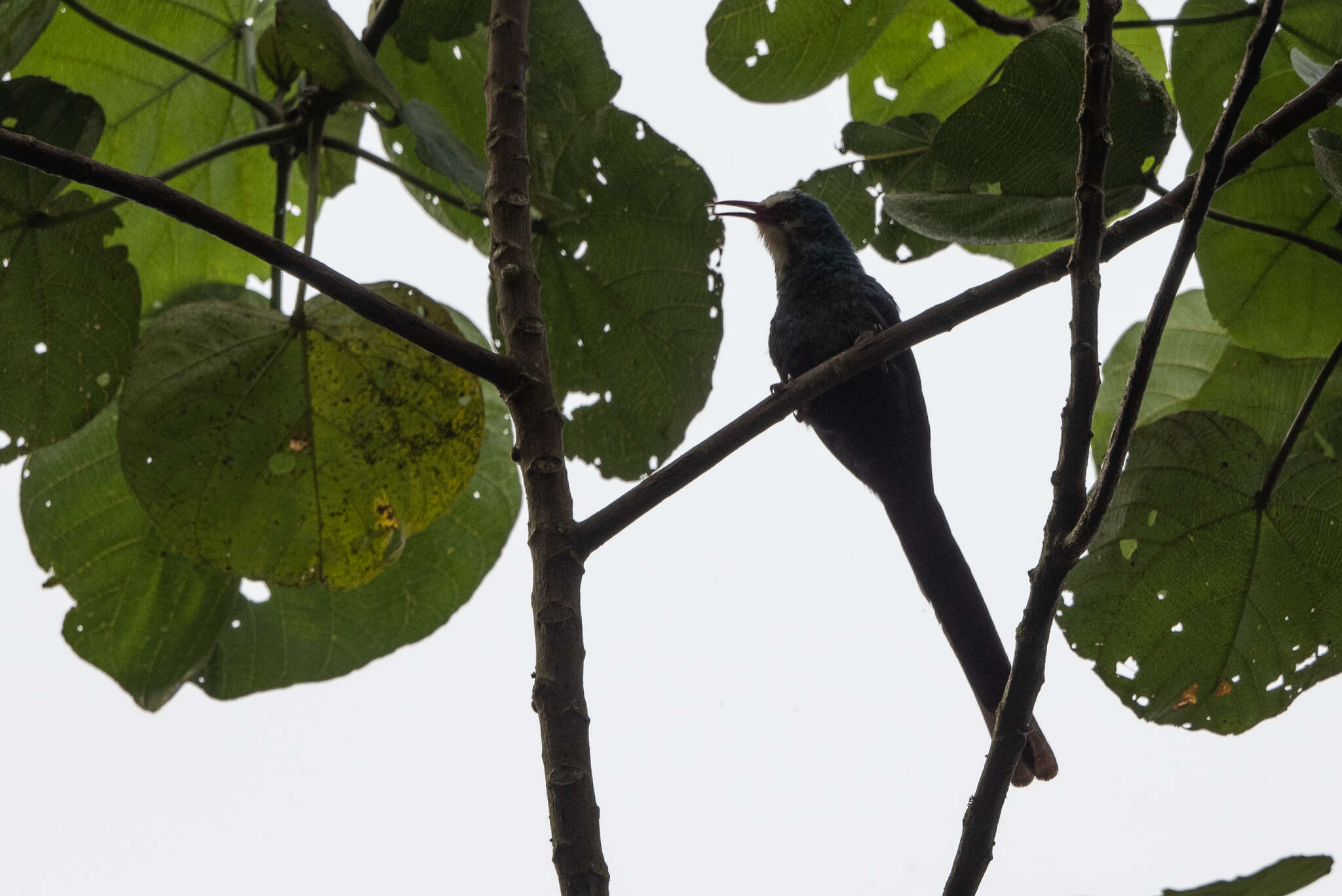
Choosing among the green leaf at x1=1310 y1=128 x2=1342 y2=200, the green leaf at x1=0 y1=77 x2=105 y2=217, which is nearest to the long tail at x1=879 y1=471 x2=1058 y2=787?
the green leaf at x1=1310 y1=128 x2=1342 y2=200

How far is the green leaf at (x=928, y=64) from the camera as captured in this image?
9.33 feet

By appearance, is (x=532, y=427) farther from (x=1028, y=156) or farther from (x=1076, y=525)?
(x=1028, y=156)

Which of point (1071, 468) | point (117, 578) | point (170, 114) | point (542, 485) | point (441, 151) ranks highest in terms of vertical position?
point (170, 114)

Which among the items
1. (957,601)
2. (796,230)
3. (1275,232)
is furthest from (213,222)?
(796,230)

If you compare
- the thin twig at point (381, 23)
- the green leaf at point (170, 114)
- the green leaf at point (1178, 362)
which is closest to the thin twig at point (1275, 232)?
the green leaf at point (1178, 362)

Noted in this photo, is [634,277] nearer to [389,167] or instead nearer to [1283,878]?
[389,167]

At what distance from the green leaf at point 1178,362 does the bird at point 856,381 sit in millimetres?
523

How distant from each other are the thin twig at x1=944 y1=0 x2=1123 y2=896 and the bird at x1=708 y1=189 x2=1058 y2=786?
1.18 m

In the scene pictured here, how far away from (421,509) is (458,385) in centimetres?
23

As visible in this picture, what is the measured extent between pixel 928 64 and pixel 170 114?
1810mm

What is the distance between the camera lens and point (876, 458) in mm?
3174

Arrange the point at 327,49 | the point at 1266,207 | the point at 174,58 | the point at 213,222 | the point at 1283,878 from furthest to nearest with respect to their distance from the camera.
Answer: the point at 174,58, the point at 1266,207, the point at 327,49, the point at 213,222, the point at 1283,878

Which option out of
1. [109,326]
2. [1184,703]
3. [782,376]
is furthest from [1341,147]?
[109,326]

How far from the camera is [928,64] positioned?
114 inches
